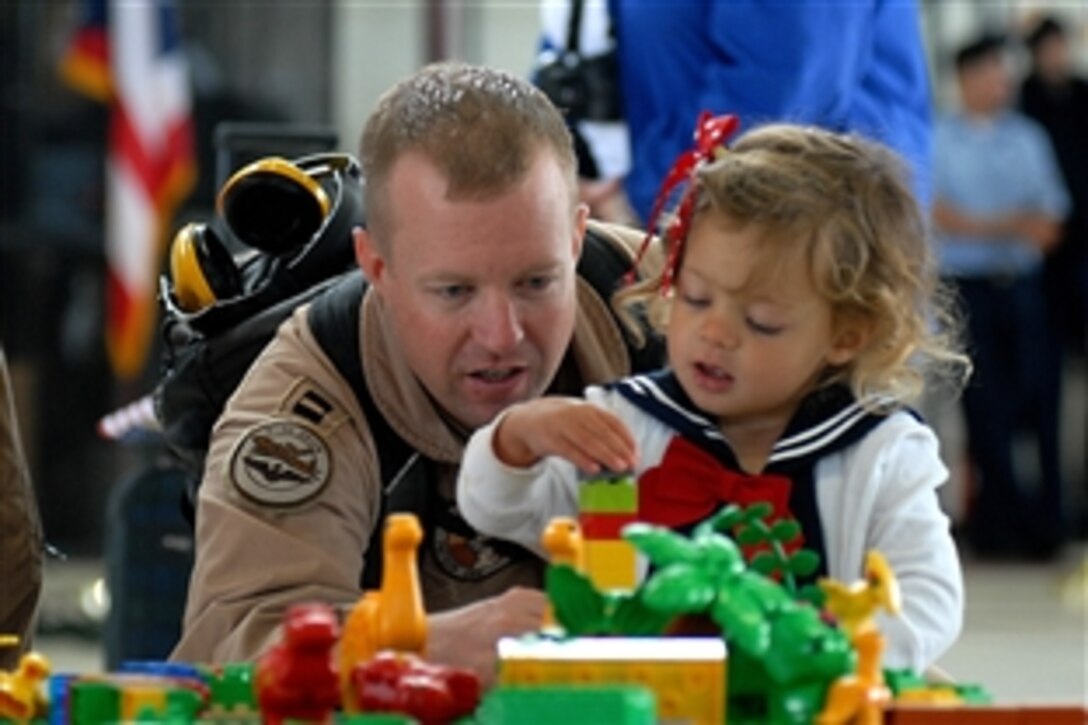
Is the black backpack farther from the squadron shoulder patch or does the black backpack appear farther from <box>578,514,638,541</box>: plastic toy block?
<box>578,514,638,541</box>: plastic toy block

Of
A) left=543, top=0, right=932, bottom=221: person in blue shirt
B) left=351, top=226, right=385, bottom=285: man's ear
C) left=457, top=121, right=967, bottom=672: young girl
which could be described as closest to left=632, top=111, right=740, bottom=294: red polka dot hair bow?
left=457, top=121, right=967, bottom=672: young girl

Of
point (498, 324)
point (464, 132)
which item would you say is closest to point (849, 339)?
point (498, 324)

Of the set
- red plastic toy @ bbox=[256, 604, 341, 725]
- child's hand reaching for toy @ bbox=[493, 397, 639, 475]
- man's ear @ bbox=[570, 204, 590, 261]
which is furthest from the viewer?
man's ear @ bbox=[570, 204, 590, 261]

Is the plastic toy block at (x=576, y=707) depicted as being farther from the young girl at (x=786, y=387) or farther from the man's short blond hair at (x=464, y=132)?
the man's short blond hair at (x=464, y=132)

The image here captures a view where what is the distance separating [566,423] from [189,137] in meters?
7.65

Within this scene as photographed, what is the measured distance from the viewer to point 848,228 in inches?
117

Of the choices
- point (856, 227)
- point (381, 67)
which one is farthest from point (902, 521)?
point (381, 67)

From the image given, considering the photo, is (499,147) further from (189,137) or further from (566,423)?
(189,137)

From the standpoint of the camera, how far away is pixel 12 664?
3449mm

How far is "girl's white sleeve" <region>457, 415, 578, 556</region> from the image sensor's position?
2.96 m

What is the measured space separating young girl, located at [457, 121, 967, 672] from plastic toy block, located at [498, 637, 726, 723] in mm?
654

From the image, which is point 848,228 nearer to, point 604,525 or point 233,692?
point 604,525

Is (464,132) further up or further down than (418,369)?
further up

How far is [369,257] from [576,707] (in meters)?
1.44
